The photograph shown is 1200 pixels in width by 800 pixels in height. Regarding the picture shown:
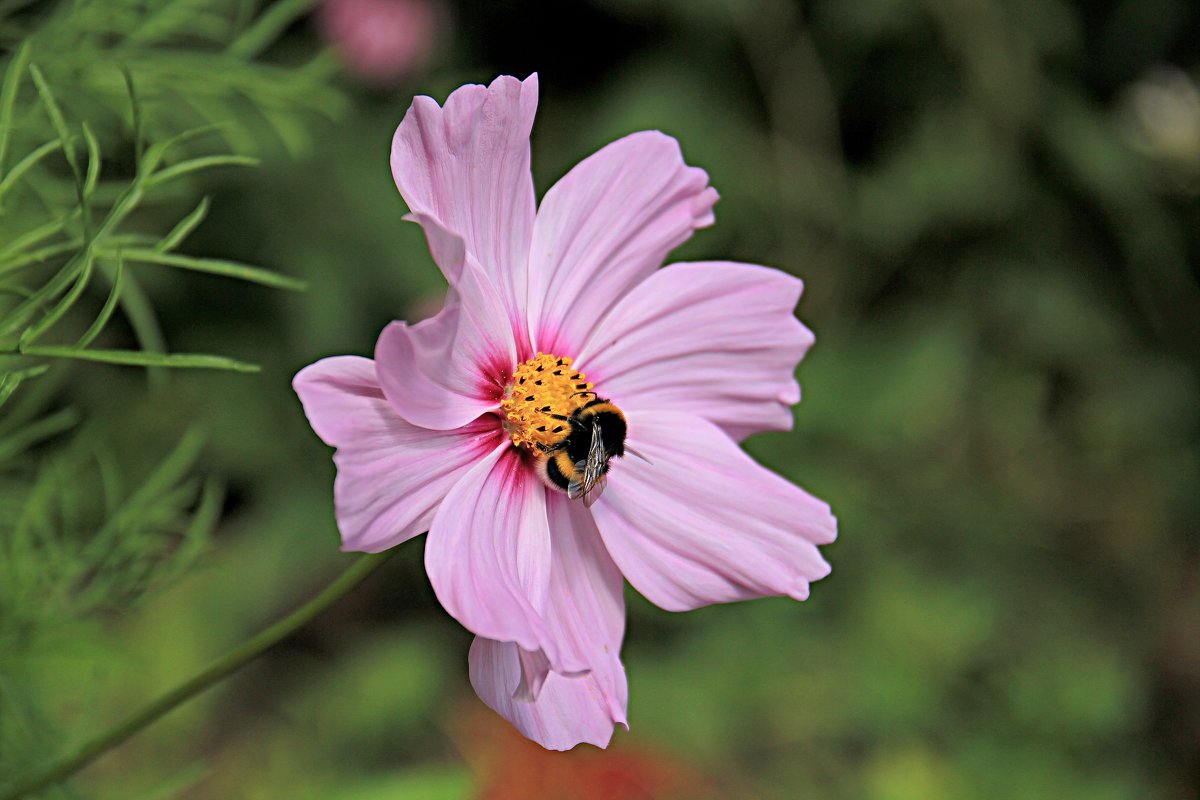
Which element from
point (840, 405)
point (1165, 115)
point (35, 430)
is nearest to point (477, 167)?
point (35, 430)

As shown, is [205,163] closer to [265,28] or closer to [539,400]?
[539,400]

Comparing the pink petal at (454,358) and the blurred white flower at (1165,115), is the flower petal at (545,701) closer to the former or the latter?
the pink petal at (454,358)

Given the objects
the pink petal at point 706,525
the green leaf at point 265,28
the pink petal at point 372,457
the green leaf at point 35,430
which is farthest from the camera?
the green leaf at point 265,28

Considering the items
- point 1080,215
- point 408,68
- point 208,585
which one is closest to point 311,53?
point 408,68

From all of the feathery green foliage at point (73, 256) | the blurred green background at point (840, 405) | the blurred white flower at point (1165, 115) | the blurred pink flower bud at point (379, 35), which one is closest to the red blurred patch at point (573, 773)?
the blurred green background at point (840, 405)

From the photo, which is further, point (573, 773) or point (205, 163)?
point (573, 773)

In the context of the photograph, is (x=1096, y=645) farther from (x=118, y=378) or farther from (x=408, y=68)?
(x=118, y=378)

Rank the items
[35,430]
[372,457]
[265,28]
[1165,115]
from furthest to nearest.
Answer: [1165,115] < [265,28] < [35,430] < [372,457]
